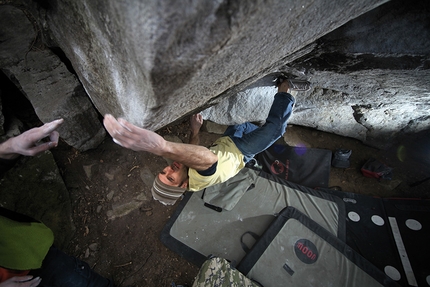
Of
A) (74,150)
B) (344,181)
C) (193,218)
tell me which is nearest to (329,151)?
(344,181)

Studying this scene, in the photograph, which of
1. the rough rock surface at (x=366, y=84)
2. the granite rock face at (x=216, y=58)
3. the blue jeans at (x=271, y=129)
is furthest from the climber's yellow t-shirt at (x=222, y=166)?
the rough rock surface at (x=366, y=84)

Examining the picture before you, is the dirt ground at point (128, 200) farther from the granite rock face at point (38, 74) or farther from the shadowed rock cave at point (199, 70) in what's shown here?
the granite rock face at point (38, 74)

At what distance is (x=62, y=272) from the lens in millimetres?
2014

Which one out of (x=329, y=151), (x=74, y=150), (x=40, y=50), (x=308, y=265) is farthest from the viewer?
(x=329, y=151)

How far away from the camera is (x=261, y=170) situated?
11.6 ft

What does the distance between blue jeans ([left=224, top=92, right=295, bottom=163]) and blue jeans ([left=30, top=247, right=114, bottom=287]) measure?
2.14 m

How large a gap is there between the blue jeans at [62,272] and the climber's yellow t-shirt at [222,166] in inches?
56.4

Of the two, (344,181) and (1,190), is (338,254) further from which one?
(1,190)

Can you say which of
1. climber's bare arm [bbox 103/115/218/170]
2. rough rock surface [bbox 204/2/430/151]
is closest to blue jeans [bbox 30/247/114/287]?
climber's bare arm [bbox 103/115/218/170]

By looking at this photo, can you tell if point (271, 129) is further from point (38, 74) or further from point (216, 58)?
point (38, 74)

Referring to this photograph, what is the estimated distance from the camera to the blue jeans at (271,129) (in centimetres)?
230

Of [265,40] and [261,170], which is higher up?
[265,40]

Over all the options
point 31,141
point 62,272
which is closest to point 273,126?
point 31,141

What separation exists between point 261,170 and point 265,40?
2.70m
